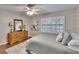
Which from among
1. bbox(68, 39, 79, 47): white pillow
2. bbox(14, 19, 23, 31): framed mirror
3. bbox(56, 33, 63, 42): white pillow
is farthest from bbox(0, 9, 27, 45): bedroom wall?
bbox(68, 39, 79, 47): white pillow

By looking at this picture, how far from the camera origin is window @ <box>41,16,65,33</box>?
1791 millimetres

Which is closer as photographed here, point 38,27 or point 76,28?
point 76,28

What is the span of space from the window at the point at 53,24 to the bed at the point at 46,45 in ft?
0.28

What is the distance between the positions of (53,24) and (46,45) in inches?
14.6

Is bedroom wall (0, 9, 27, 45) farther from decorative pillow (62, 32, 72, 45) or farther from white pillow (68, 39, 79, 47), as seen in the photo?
white pillow (68, 39, 79, 47)

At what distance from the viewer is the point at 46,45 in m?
1.84

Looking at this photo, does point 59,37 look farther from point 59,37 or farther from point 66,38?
point 66,38

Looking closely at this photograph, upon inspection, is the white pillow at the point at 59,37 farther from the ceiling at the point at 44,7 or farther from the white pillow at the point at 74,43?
the ceiling at the point at 44,7

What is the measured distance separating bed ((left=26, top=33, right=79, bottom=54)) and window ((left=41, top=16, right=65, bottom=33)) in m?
0.09

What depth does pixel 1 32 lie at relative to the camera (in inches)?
71.0

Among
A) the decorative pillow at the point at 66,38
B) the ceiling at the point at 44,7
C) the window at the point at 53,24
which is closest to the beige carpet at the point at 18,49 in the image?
the window at the point at 53,24
